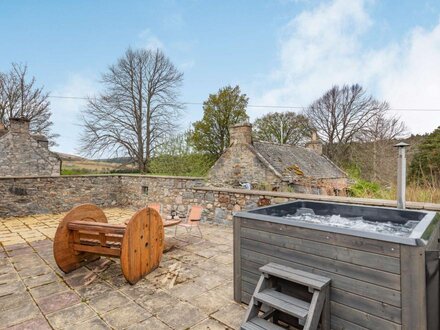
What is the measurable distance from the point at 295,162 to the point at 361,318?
12400 millimetres

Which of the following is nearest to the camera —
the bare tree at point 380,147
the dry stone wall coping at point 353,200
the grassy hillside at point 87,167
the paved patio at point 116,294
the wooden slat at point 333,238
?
the wooden slat at point 333,238

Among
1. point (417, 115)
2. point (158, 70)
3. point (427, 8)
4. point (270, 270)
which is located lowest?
point (270, 270)

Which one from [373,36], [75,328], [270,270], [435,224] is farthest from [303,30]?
[75,328]

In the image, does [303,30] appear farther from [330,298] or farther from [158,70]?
[158,70]

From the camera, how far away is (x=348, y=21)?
9531mm

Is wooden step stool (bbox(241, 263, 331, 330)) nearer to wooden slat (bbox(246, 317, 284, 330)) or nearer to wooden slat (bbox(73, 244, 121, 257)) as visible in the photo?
wooden slat (bbox(246, 317, 284, 330))

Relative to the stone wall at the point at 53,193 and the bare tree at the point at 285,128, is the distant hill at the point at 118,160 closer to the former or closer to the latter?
the stone wall at the point at 53,193

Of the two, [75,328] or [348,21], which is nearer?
[75,328]

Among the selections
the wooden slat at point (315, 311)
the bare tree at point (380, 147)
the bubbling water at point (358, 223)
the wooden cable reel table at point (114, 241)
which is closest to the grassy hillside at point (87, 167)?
the wooden cable reel table at point (114, 241)

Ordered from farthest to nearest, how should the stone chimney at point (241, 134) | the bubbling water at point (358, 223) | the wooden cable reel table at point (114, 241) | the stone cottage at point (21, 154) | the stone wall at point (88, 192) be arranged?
the stone cottage at point (21, 154)
the stone chimney at point (241, 134)
the stone wall at point (88, 192)
the wooden cable reel table at point (114, 241)
the bubbling water at point (358, 223)

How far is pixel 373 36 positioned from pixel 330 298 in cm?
1198

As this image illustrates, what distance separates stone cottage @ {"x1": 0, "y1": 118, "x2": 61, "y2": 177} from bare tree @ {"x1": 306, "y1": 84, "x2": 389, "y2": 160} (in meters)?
22.3

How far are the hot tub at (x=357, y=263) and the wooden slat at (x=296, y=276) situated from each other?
63 mm

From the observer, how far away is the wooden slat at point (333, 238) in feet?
5.94
